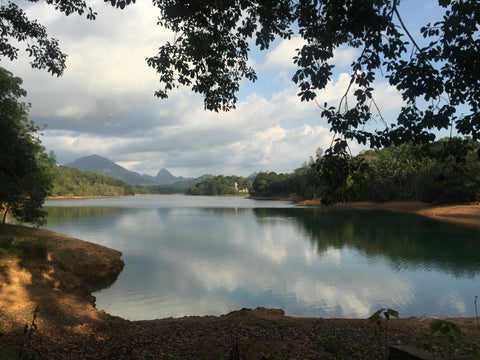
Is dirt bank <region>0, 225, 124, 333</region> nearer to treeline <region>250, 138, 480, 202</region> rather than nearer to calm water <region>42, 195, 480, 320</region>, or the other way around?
calm water <region>42, 195, 480, 320</region>

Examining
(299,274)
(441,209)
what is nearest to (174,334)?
(299,274)

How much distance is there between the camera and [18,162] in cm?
1577

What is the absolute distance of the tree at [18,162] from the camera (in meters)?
15.3

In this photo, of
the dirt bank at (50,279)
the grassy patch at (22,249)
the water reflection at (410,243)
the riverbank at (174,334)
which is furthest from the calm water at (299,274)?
the grassy patch at (22,249)

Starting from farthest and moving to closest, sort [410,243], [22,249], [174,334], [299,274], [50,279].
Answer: [410,243]
[299,274]
[22,249]
[50,279]
[174,334]

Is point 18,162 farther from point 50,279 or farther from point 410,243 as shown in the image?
point 410,243

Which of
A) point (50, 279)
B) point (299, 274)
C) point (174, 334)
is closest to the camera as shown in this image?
point (174, 334)

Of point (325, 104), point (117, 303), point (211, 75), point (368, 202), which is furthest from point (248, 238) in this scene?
point (368, 202)

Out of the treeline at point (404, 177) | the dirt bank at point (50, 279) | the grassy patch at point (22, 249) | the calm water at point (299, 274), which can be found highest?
the treeline at point (404, 177)

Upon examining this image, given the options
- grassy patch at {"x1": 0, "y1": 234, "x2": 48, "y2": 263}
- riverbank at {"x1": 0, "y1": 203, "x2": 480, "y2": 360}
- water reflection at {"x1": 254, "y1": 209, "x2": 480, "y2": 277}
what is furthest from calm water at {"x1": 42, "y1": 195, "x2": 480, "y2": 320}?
grassy patch at {"x1": 0, "y1": 234, "x2": 48, "y2": 263}

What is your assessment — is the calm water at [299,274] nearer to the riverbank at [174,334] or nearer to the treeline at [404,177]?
the riverbank at [174,334]

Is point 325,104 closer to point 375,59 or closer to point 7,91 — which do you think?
point 375,59

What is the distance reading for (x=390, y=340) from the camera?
8.33 metres

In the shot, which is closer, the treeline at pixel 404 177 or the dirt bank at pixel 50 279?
the treeline at pixel 404 177
